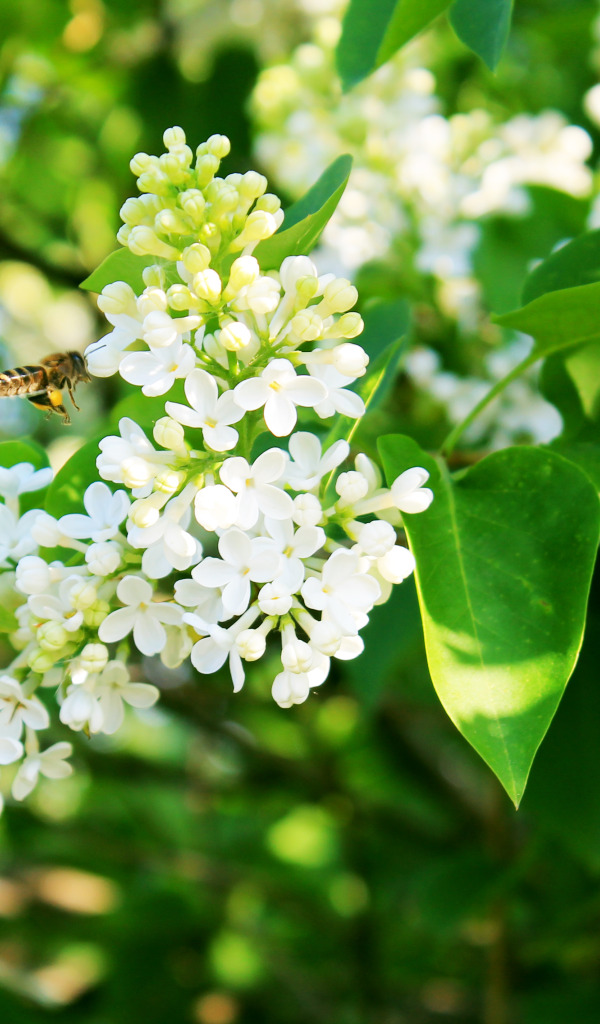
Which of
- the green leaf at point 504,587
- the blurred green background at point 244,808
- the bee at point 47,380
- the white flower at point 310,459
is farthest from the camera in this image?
the blurred green background at point 244,808

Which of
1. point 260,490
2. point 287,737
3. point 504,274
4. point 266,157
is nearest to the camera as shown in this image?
point 260,490

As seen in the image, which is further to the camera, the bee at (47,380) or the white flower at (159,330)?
the bee at (47,380)

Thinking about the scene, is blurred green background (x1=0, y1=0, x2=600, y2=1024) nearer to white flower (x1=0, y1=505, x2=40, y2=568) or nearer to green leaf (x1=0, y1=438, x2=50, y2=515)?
green leaf (x1=0, y1=438, x2=50, y2=515)

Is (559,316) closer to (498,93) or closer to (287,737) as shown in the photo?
(498,93)

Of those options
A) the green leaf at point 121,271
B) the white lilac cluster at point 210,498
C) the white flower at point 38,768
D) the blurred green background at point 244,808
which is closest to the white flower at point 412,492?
the white lilac cluster at point 210,498

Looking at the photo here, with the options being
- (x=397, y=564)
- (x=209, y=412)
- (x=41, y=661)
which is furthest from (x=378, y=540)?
(x=41, y=661)

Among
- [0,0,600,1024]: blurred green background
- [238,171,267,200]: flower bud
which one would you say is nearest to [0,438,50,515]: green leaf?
[238,171,267,200]: flower bud

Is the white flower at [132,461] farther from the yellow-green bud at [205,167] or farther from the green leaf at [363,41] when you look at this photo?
the green leaf at [363,41]

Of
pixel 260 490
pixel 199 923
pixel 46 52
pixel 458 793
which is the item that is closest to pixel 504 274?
pixel 260 490
